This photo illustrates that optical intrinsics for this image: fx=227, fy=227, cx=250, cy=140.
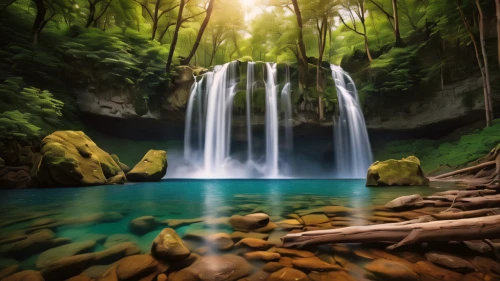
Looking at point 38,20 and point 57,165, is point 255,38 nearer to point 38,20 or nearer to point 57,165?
point 38,20

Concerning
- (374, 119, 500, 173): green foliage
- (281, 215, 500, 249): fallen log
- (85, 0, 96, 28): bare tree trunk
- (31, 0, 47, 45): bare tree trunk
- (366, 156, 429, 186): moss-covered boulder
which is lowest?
(281, 215, 500, 249): fallen log

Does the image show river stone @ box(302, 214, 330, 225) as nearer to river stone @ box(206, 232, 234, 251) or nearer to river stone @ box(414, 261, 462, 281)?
river stone @ box(206, 232, 234, 251)

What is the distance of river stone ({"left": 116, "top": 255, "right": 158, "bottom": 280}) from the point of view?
6.21 ft

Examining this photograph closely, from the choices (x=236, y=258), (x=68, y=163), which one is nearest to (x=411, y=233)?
(x=236, y=258)

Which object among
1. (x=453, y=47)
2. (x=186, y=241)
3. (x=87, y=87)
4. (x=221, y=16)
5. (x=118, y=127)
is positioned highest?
(x=221, y=16)

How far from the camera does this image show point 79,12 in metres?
16.8

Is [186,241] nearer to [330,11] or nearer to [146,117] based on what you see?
[146,117]

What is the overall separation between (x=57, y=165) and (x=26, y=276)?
9.06 metres

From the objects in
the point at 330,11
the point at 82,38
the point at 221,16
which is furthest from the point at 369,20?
the point at 82,38

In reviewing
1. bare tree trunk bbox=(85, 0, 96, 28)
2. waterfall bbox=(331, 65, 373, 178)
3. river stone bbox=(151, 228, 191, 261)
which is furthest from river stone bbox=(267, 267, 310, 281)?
bare tree trunk bbox=(85, 0, 96, 28)

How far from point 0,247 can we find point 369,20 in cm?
2827

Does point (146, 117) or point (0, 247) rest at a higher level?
point (146, 117)

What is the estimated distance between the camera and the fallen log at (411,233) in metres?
2.07

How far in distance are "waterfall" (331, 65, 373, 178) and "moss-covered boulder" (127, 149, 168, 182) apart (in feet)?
44.0
